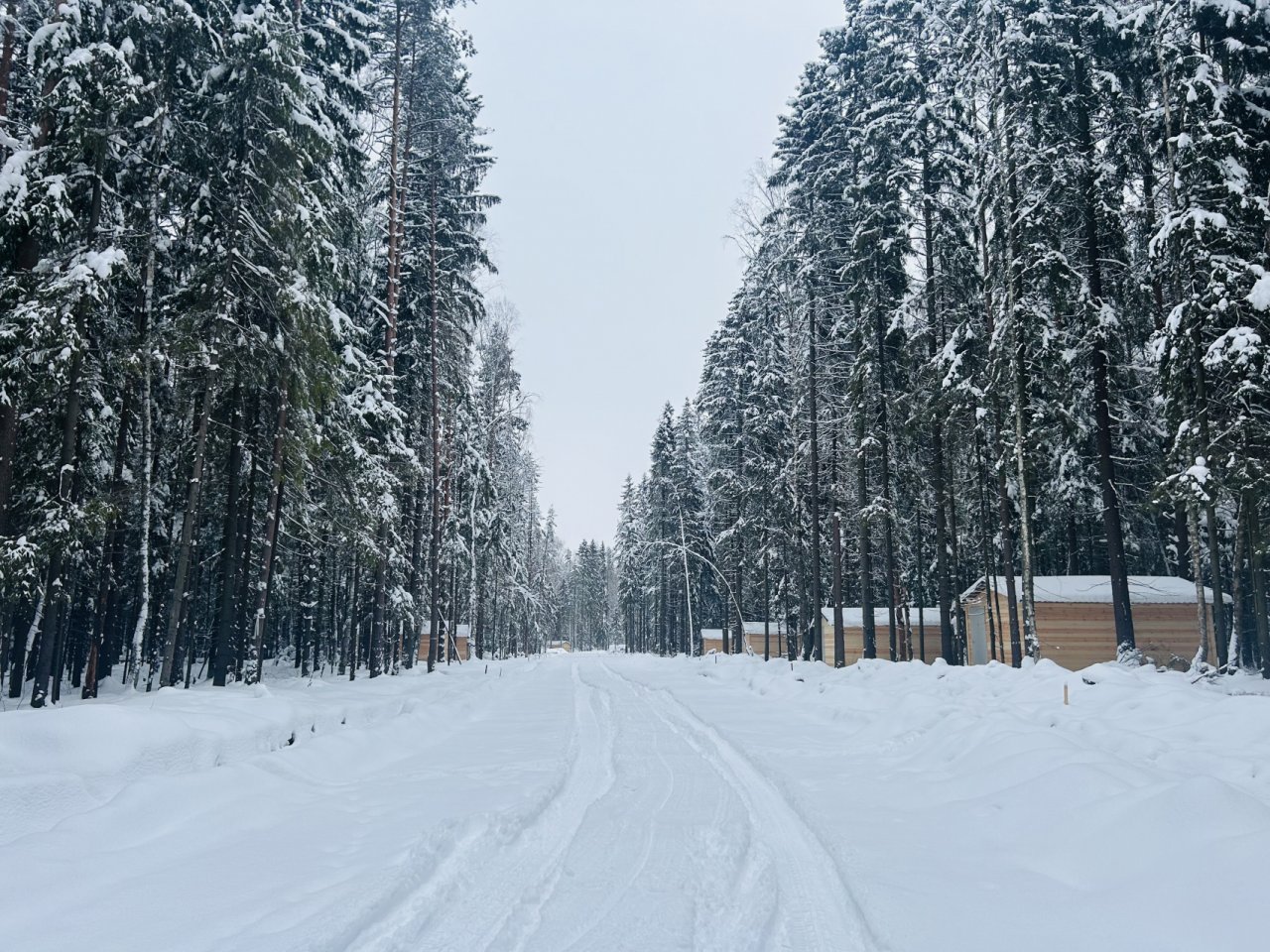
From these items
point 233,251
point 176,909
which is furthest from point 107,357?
point 176,909

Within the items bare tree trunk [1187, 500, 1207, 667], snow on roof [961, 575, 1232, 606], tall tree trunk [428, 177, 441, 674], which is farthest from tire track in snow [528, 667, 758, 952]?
snow on roof [961, 575, 1232, 606]

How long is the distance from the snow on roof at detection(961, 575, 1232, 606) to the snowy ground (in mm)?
16245

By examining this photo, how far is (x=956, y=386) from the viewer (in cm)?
1873

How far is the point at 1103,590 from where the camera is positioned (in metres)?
24.6

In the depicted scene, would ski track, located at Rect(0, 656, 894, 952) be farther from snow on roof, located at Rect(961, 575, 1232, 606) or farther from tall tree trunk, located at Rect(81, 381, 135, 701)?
snow on roof, located at Rect(961, 575, 1232, 606)

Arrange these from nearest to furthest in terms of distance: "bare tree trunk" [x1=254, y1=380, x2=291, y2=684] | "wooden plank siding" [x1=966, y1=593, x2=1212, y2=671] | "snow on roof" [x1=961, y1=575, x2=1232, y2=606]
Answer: "bare tree trunk" [x1=254, y1=380, x2=291, y2=684]
"snow on roof" [x1=961, y1=575, x2=1232, y2=606]
"wooden plank siding" [x1=966, y1=593, x2=1212, y2=671]

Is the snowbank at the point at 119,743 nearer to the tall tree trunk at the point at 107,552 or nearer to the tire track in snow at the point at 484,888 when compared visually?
the tire track in snow at the point at 484,888

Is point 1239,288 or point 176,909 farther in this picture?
point 1239,288

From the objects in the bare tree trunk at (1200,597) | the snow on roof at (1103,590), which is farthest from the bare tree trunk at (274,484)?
the snow on roof at (1103,590)

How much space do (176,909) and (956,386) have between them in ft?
62.4

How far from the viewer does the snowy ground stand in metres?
3.93

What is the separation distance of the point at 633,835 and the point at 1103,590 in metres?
24.9

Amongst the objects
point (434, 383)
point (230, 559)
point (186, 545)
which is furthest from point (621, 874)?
point (434, 383)

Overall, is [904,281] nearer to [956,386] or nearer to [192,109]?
[956,386]
